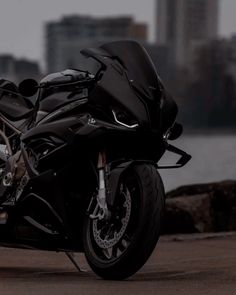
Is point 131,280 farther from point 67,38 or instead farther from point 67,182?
point 67,38

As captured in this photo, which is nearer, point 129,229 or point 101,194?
point 129,229

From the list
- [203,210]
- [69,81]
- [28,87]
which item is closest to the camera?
[69,81]

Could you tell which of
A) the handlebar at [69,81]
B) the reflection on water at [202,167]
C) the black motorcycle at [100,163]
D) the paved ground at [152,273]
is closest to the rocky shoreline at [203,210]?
the reflection on water at [202,167]

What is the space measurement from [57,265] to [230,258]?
1.06 meters

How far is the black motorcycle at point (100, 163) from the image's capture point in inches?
227

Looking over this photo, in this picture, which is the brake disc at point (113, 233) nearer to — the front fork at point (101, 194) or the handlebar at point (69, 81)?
the front fork at point (101, 194)

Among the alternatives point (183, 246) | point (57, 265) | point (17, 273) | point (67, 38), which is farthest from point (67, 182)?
point (67, 38)

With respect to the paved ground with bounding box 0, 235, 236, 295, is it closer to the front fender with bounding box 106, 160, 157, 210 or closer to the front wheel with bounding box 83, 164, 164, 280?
the front wheel with bounding box 83, 164, 164, 280

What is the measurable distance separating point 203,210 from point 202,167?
34.3 m

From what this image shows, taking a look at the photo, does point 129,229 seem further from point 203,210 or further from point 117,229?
point 203,210

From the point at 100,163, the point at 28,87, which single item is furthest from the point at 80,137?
the point at 28,87

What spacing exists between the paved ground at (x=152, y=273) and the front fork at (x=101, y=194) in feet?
1.08

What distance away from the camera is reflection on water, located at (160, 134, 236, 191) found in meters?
30.3

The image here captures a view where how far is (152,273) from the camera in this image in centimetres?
638
